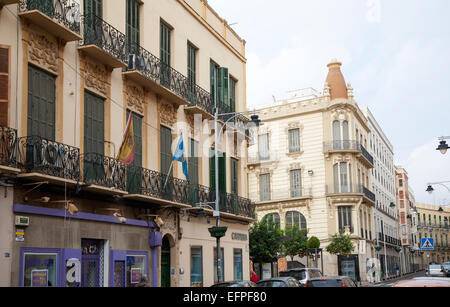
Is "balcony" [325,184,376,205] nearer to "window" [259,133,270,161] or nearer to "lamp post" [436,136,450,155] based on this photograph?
"window" [259,133,270,161]

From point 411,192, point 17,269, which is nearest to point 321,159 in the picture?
point 17,269

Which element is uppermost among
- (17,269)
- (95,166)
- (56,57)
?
(56,57)

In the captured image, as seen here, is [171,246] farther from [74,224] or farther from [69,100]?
[69,100]

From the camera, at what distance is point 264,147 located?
58406 millimetres

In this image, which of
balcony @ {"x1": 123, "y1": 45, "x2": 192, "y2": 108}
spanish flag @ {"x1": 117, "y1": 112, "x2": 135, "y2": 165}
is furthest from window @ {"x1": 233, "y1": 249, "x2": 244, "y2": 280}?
spanish flag @ {"x1": 117, "y1": 112, "x2": 135, "y2": 165}

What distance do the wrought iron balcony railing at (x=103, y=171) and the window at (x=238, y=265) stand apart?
12730 millimetres

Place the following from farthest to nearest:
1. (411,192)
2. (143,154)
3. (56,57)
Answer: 1. (411,192)
2. (143,154)
3. (56,57)

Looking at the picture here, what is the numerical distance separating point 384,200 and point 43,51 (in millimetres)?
65498

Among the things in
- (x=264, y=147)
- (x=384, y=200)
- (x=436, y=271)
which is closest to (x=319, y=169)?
(x=264, y=147)

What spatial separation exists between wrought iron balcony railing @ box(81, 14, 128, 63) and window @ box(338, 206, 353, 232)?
123ft

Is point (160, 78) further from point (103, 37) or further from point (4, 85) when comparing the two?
point (4, 85)

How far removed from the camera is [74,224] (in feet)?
55.8
